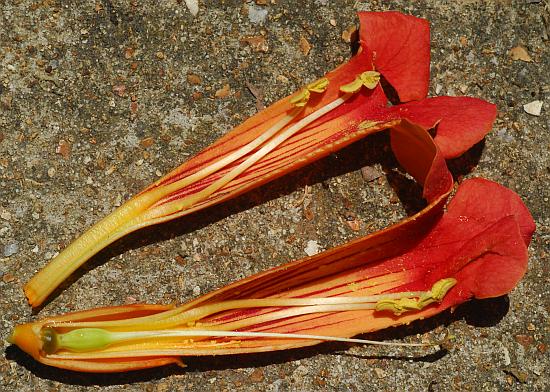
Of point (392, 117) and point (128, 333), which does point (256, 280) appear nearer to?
point (128, 333)

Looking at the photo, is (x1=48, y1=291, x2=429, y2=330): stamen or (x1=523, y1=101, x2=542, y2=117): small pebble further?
(x1=523, y1=101, x2=542, y2=117): small pebble

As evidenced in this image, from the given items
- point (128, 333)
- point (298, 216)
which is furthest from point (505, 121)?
point (128, 333)

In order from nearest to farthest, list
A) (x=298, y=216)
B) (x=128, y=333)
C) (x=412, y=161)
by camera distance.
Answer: (x=128, y=333), (x=412, y=161), (x=298, y=216)

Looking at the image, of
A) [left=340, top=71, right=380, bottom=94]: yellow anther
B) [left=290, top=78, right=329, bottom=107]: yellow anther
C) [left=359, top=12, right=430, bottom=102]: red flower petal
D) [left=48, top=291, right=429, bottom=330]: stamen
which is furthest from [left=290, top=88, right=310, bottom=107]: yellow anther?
[left=48, top=291, right=429, bottom=330]: stamen

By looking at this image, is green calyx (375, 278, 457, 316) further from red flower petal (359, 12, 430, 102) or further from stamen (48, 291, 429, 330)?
red flower petal (359, 12, 430, 102)

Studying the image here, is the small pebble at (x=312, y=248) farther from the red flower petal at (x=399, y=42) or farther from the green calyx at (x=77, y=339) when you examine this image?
the green calyx at (x=77, y=339)

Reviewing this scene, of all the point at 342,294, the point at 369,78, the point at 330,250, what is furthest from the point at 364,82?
the point at 342,294

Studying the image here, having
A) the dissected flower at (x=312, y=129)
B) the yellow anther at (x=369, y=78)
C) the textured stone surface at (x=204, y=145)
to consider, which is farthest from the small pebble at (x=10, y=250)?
the yellow anther at (x=369, y=78)

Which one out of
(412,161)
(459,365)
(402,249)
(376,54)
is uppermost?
(376,54)

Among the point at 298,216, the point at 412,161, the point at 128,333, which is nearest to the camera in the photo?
the point at 128,333
